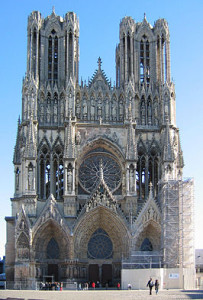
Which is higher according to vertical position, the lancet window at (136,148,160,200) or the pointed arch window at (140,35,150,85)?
the pointed arch window at (140,35,150,85)

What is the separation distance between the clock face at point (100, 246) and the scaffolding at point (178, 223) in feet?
16.3

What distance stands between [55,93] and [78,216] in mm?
10683

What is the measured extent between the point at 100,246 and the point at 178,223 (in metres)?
6.92

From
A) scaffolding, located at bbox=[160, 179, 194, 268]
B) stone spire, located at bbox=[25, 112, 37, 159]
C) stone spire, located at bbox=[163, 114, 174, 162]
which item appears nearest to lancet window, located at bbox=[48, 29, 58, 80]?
stone spire, located at bbox=[25, 112, 37, 159]

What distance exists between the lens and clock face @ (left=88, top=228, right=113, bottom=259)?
161 ft

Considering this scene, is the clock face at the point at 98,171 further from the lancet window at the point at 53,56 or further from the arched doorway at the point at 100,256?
the lancet window at the point at 53,56

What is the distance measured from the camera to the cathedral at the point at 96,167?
47.1 m

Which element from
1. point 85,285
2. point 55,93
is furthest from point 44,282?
point 55,93

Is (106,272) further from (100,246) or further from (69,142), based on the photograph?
(69,142)

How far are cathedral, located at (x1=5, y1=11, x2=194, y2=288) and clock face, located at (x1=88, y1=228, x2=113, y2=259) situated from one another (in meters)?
0.08

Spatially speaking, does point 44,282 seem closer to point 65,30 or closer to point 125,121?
point 125,121

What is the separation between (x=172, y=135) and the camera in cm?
5084

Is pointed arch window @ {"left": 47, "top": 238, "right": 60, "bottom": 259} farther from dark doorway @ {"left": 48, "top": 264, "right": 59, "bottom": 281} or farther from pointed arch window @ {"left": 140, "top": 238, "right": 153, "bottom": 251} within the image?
pointed arch window @ {"left": 140, "top": 238, "right": 153, "bottom": 251}

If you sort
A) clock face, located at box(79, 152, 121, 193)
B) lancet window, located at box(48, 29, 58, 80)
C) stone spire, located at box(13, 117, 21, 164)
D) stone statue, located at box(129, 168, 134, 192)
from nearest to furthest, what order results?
stone statue, located at box(129, 168, 134, 192) < clock face, located at box(79, 152, 121, 193) < stone spire, located at box(13, 117, 21, 164) < lancet window, located at box(48, 29, 58, 80)
